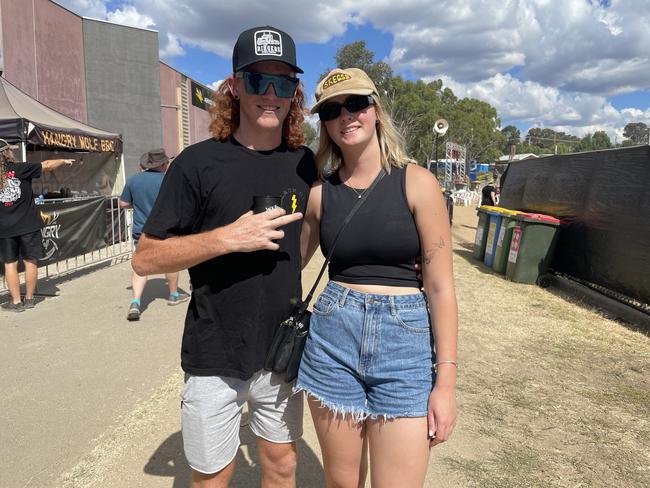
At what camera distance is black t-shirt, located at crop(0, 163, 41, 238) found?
5.60 meters

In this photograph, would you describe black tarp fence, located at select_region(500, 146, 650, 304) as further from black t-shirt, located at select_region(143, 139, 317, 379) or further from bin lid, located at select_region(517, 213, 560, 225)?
black t-shirt, located at select_region(143, 139, 317, 379)

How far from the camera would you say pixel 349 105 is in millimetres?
1724

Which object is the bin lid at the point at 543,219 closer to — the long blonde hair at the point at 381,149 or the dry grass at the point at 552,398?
the dry grass at the point at 552,398

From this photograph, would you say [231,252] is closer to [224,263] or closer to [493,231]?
[224,263]

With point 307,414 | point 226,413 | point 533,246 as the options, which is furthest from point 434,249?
point 533,246

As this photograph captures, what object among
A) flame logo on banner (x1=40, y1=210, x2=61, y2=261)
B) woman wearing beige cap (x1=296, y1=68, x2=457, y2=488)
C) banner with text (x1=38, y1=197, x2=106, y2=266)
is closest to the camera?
woman wearing beige cap (x1=296, y1=68, x2=457, y2=488)

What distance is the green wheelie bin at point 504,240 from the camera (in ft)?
27.4

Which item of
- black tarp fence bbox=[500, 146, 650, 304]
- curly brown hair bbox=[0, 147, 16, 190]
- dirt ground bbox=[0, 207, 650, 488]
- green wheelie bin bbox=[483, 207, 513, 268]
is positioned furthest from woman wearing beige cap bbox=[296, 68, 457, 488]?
green wheelie bin bbox=[483, 207, 513, 268]

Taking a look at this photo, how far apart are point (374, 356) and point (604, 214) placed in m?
6.44

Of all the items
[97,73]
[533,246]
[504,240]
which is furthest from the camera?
[97,73]

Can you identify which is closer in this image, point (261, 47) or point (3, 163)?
point (261, 47)

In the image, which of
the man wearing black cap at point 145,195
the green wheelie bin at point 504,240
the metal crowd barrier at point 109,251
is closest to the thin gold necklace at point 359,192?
the man wearing black cap at point 145,195

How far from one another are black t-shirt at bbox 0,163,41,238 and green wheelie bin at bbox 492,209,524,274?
7169 millimetres

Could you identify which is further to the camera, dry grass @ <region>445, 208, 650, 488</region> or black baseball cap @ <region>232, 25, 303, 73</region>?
dry grass @ <region>445, 208, 650, 488</region>
